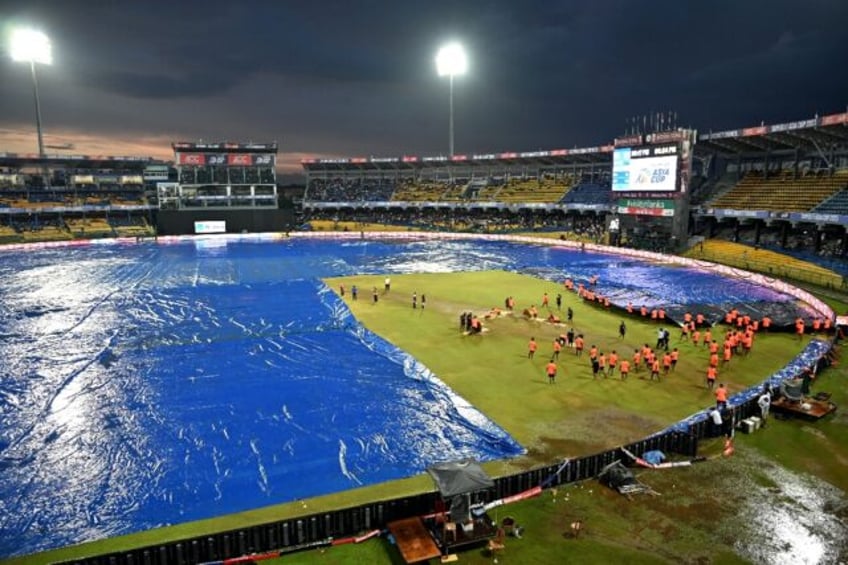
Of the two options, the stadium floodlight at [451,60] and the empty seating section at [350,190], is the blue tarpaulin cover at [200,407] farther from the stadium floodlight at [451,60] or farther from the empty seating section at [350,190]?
the empty seating section at [350,190]

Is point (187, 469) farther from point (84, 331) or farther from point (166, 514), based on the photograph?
point (84, 331)

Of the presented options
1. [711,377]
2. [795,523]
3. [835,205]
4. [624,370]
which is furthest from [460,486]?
[835,205]

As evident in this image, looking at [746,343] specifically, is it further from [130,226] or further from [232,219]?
[130,226]

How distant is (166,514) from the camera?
48.1 feet

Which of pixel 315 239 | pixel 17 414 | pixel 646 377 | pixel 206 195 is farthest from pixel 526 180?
pixel 17 414

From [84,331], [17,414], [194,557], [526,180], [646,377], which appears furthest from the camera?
[526,180]

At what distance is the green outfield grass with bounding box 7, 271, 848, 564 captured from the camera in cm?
1302

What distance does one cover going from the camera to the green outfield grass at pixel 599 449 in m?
13.0

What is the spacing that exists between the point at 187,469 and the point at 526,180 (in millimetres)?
94590

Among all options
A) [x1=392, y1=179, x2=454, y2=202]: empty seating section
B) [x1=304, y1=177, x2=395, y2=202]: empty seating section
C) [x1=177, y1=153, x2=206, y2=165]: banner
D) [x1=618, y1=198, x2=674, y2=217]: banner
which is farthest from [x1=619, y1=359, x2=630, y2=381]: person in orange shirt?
[x1=304, y1=177, x2=395, y2=202]: empty seating section

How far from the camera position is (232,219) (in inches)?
3861

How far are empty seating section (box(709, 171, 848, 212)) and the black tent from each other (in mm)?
53593

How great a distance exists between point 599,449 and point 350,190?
107942 millimetres

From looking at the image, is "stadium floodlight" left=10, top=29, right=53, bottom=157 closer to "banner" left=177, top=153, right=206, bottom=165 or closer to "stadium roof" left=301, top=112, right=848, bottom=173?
"banner" left=177, top=153, right=206, bottom=165
